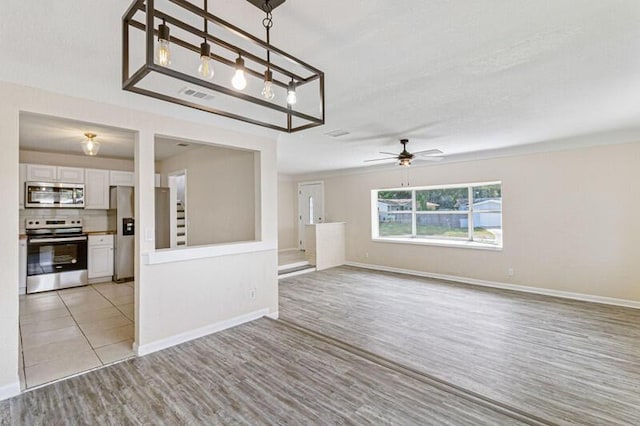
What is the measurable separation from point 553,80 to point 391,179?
4685 millimetres

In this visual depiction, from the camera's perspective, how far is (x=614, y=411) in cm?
216

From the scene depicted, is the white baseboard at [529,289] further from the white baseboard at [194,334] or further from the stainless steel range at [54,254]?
the stainless steel range at [54,254]

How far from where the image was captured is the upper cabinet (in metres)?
5.32

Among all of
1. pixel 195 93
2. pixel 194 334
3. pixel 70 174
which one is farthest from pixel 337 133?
pixel 70 174

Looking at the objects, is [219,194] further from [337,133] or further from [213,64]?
[213,64]

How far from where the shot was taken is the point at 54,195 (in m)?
5.48

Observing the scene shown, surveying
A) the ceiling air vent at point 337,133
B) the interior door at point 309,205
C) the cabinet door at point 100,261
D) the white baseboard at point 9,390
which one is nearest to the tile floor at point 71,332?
the white baseboard at point 9,390

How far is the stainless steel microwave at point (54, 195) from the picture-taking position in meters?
5.26

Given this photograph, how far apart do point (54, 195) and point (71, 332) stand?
10.7 ft

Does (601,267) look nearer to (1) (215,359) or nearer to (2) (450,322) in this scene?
(2) (450,322)

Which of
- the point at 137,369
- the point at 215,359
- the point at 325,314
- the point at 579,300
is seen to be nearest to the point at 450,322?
the point at 325,314

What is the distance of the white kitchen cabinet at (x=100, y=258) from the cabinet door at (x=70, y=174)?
1.12m

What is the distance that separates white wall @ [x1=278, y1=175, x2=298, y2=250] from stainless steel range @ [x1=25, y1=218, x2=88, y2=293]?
16.0 feet

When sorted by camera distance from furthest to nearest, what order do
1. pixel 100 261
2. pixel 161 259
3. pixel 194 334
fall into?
pixel 100 261 → pixel 194 334 → pixel 161 259
